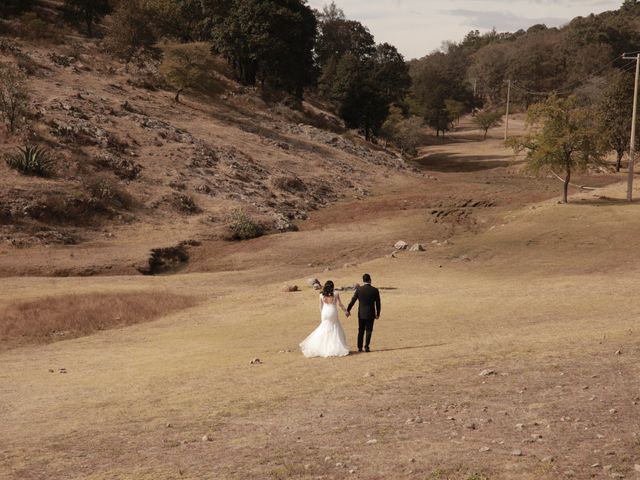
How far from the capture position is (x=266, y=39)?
7638cm

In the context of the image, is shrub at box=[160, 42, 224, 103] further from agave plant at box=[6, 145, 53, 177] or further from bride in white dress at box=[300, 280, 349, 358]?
bride in white dress at box=[300, 280, 349, 358]

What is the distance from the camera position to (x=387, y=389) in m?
12.2

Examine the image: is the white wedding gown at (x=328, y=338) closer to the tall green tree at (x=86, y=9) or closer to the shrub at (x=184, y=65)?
the shrub at (x=184, y=65)

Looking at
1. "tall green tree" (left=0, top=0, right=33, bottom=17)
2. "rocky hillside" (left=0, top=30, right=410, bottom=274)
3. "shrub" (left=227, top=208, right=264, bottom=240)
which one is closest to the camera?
"rocky hillside" (left=0, top=30, right=410, bottom=274)

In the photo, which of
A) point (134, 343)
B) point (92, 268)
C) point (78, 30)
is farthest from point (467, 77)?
point (134, 343)

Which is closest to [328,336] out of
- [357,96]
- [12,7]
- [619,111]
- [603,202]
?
[603,202]

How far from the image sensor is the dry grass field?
358 inches

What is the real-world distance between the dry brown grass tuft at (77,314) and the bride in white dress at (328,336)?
9753 millimetres

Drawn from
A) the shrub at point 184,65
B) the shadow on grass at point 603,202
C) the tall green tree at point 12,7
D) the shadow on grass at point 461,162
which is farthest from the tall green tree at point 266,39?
the shadow on grass at point 603,202

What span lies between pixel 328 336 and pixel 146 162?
38.0 metres

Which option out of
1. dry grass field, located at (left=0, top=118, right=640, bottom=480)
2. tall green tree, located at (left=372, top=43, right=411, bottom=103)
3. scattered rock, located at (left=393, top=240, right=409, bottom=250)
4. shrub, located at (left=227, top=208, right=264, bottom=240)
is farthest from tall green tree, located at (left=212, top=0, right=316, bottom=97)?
dry grass field, located at (left=0, top=118, right=640, bottom=480)

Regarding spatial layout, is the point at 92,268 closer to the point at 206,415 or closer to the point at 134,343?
the point at 134,343

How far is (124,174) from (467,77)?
133340 mm

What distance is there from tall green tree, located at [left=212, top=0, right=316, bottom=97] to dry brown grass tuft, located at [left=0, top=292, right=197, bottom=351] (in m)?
55.7
